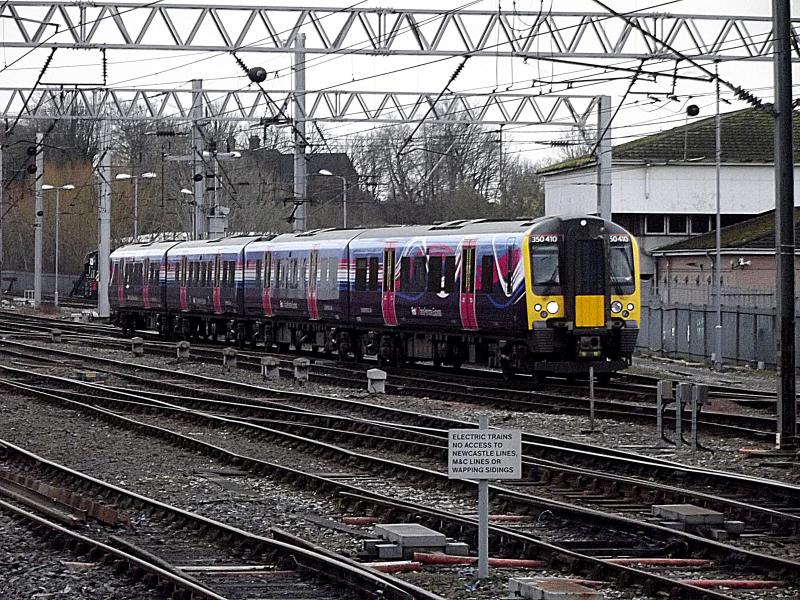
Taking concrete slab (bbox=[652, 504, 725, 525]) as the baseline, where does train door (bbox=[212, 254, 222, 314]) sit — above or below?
above

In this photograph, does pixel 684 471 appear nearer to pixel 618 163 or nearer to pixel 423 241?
pixel 423 241

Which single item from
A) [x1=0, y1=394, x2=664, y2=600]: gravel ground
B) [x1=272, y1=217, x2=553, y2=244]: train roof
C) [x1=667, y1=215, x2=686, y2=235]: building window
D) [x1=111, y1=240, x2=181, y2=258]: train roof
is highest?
[x1=667, y1=215, x2=686, y2=235]: building window

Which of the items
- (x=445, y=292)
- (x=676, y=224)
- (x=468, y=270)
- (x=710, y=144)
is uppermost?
(x=710, y=144)

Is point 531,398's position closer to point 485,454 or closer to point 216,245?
point 485,454

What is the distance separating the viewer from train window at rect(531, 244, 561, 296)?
81.6 ft

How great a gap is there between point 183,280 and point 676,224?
21.7 metres

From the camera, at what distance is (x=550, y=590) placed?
28.8 feet

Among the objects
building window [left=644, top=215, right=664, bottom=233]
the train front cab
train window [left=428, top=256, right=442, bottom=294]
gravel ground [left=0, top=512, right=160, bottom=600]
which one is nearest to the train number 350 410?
the train front cab

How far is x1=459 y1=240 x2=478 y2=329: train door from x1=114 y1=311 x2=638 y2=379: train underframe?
299mm

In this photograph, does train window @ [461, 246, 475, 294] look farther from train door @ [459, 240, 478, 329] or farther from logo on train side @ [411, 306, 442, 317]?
logo on train side @ [411, 306, 442, 317]

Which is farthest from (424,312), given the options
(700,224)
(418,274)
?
(700,224)

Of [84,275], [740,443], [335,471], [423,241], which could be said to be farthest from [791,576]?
[84,275]

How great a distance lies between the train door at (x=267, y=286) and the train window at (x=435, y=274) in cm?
924

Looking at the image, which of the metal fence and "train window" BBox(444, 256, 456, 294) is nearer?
"train window" BBox(444, 256, 456, 294)
